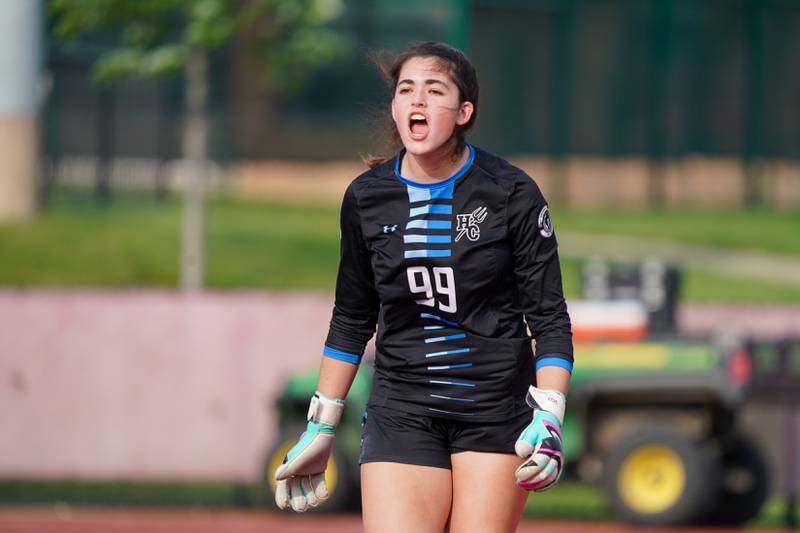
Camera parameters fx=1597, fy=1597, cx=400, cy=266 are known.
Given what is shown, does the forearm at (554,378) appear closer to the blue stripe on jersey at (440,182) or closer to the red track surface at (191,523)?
the blue stripe on jersey at (440,182)

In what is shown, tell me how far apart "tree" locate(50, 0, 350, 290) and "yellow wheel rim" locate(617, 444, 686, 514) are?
20.7 ft

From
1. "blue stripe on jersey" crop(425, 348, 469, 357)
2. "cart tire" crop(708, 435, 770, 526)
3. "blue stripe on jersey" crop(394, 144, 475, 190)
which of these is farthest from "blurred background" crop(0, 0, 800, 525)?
"blue stripe on jersey" crop(425, 348, 469, 357)

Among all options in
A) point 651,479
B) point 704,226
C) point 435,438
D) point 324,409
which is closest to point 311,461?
point 324,409

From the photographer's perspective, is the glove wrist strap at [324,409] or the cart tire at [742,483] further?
the cart tire at [742,483]

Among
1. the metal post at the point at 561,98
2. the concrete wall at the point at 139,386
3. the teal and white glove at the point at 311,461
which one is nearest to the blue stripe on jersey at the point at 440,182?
the teal and white glove at the point at 311,461

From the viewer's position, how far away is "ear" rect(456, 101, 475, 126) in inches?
180

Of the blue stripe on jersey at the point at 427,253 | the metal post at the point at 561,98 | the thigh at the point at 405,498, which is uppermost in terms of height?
the metal post at the point at 561,98

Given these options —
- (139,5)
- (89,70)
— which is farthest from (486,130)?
(139,5)

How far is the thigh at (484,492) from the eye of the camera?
448 cm

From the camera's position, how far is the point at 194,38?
16172 mm

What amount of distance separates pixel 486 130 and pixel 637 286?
43.4 ft

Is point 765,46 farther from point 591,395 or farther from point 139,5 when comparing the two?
point 591,395

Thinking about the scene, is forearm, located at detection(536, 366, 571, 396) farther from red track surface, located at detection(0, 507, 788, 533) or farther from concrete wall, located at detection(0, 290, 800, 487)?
concrete wall, located at detection(0, 290, 800, 487)

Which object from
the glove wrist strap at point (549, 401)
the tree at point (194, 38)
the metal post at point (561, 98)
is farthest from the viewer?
the metal post at point (561, 98)
